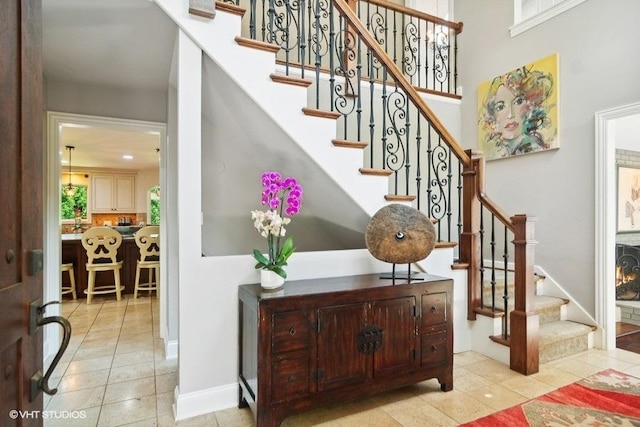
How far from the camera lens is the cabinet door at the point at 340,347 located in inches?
75.7

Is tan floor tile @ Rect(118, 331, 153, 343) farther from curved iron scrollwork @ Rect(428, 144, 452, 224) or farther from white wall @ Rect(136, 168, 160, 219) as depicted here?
white wall @ Rect(136, 168, 160, 219)

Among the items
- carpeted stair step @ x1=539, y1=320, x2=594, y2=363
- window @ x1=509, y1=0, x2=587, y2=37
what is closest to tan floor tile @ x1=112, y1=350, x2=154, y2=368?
carpeted stair step @ x1=539, y1=320, x2=594, y2=363

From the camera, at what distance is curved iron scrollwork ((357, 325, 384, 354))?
2021mm

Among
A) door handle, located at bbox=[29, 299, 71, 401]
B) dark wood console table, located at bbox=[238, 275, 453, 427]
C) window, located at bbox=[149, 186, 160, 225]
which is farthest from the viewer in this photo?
window, located at bbox=[149, 186, 160, 225]

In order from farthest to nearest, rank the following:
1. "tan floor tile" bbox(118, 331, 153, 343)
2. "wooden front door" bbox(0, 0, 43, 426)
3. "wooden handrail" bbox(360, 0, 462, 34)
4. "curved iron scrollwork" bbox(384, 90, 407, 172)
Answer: "wooden handrail" bbox(360, 0, 462, 34) → "tan floor tile" bbox(118, 331, 153, 343) → "curved iron scrollwork" bbox(384, 90, 407, 172) → "wooden front door" bbox(0, 0, 43, 426)

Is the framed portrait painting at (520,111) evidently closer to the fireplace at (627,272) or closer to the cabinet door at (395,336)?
the fireplace at (627,272)

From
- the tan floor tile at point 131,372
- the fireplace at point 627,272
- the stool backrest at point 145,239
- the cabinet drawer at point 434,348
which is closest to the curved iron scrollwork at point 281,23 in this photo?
the cabinet drawer at point 434,348

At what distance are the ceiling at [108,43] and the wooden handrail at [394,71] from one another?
1242mm

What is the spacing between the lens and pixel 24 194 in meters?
0.90

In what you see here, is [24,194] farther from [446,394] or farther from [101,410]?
[446,394]

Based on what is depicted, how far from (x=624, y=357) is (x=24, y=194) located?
164 inches

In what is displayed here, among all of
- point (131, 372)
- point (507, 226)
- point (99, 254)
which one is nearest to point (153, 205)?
point (99, 254)

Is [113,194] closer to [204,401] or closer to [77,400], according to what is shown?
[77,400]

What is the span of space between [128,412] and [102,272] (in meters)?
4.13
